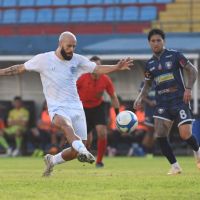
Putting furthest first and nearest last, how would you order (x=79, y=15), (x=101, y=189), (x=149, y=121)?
(x=79, y=15) < (x=149, y=121) < (x=101, y=189)

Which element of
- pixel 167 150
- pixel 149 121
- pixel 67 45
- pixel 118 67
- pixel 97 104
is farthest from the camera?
pixel 149 121

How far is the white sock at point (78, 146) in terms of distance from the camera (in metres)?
10.9

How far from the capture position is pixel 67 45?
1184 centimetres

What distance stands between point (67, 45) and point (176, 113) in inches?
90.6

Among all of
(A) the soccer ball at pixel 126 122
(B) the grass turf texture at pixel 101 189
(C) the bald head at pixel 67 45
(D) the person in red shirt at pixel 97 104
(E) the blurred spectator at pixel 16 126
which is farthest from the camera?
(E) the blurred spectator at pixel 16 126

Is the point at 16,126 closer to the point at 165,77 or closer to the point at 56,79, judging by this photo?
the point at 165,77

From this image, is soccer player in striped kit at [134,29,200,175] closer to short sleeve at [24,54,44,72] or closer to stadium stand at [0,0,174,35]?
short sleeve at [24,54,44,72]

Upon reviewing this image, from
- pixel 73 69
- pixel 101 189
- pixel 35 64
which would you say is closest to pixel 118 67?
pixel 73 69

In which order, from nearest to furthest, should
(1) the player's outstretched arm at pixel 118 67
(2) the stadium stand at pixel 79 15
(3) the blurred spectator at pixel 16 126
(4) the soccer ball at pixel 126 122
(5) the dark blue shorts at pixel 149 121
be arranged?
(1) the player's outstretched arm at pixel 118 67 → (4) the soccer ball at pixel 126 122 → (5) the dark blue shorts at pixel 149 121 → (3) the blurred spectator at pixel 16 126 → (2) the stadium stand at pixel 79 15

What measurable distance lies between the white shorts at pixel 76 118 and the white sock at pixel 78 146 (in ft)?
2.30

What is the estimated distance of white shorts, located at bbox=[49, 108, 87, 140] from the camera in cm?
1184

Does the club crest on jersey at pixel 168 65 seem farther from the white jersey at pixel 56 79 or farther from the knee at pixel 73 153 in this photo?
the knee at pixel 73 153

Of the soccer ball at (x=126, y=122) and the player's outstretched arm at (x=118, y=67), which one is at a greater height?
the player's outstretched arm at (x=118, y=67)

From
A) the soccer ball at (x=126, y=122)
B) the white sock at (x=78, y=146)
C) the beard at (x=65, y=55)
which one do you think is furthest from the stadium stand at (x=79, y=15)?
the white sock at (x=78, y=146)
